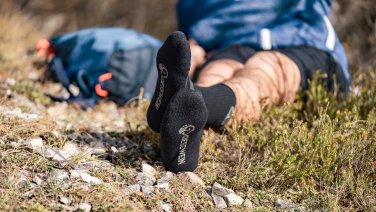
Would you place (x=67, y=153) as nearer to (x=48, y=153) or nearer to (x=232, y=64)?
(x=48, y=153)

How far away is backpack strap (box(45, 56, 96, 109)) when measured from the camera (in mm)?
2295

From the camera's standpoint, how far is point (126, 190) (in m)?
1.15

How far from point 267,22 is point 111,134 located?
1516 mm

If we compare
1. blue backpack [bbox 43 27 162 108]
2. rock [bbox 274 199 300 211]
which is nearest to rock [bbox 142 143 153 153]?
rock [bbox 274 199 300 211]

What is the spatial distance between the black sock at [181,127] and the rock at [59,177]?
425mm

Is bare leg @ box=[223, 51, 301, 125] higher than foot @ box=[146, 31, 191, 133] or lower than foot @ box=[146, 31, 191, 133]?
lower

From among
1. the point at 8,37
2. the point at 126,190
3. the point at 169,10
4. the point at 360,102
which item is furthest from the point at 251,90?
the point at 169,10

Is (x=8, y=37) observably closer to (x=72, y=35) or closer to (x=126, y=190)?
(x=72, y=35)

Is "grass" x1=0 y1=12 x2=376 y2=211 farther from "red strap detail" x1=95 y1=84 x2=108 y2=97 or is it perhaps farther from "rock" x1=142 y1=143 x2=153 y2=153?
"red strap detail" x1=95 y1=84 x2=108 y2=97

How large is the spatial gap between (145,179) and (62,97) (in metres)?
1.41

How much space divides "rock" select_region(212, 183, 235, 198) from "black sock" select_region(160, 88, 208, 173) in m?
0.18

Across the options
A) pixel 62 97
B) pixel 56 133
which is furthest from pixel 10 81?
pixel 56 133

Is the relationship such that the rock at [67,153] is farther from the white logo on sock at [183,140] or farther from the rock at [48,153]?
the white logo on sock at [183,140]

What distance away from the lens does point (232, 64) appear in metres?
1.99
